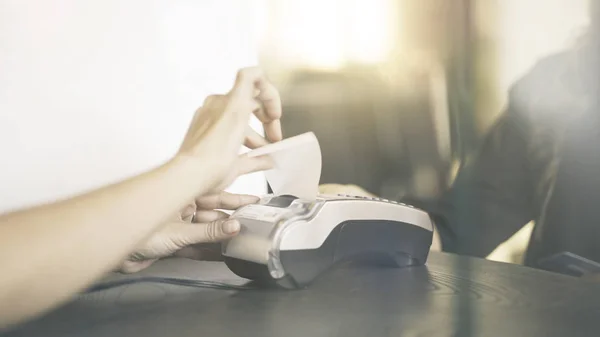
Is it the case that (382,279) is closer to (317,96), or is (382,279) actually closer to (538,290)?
(538,290)

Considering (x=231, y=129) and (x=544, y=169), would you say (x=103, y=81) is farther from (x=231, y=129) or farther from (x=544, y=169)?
(x=544, y=169)

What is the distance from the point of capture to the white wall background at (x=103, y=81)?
80 cm

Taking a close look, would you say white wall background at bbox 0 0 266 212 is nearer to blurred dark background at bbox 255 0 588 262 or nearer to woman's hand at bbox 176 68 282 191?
blurred dark background at bbox 255 0 588 262

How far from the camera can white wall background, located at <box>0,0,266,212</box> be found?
799 millimetres

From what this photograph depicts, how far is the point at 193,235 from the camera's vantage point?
0.59 metres

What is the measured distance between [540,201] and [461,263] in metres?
0.11

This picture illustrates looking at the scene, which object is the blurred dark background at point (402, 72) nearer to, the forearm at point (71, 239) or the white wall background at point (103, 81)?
the white wall background at point (103, 81)

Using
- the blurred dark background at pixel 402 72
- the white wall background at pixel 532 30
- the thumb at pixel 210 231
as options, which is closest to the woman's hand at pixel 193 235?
the thumb at pixel 210 231

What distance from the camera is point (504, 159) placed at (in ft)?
2.02

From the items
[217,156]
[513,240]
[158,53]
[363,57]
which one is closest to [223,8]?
[158,53]

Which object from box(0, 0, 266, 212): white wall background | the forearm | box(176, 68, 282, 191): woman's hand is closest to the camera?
the forearm

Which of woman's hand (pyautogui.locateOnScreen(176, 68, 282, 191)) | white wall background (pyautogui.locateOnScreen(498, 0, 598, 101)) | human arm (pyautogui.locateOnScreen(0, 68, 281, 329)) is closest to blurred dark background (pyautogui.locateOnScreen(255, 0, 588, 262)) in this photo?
white wall background (pyautogui.locateOnScreen(498, 0, 598, 101))

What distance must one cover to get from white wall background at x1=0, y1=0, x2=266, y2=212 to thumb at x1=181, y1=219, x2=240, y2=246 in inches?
9.4

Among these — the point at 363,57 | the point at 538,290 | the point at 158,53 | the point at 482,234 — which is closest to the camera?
the point at 538,290
